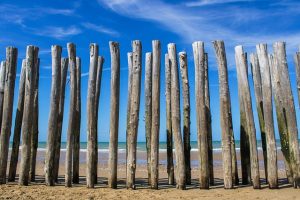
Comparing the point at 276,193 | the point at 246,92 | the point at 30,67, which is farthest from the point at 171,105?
the point at 30,67

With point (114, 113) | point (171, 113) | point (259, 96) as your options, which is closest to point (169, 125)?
point (171, 113)

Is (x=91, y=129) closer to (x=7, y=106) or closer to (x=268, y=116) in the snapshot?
(x=7, y=106)

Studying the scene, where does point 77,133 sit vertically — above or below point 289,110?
below

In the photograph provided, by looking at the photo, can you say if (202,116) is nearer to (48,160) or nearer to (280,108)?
(280,108)

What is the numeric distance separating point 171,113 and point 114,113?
1.12 m

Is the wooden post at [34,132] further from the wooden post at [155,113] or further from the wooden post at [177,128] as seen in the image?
the wooden post at [177,128]

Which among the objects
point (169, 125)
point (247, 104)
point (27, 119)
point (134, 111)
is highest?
point (247, 104)

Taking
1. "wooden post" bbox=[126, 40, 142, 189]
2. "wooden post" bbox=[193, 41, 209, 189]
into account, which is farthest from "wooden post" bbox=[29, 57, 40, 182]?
"wooden post" bbox=[193, 41, 209, 189]

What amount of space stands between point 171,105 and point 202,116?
641mm

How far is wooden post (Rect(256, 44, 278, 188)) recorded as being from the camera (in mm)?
7363

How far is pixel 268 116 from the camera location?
24.4 ft

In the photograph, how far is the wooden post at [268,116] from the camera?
736 centimetres

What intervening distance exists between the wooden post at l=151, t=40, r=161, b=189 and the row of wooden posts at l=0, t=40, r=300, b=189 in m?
0.02

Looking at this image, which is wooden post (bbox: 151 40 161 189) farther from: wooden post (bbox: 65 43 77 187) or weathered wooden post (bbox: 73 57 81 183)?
weathered wooden post (bbox: 73 57 81 183)
